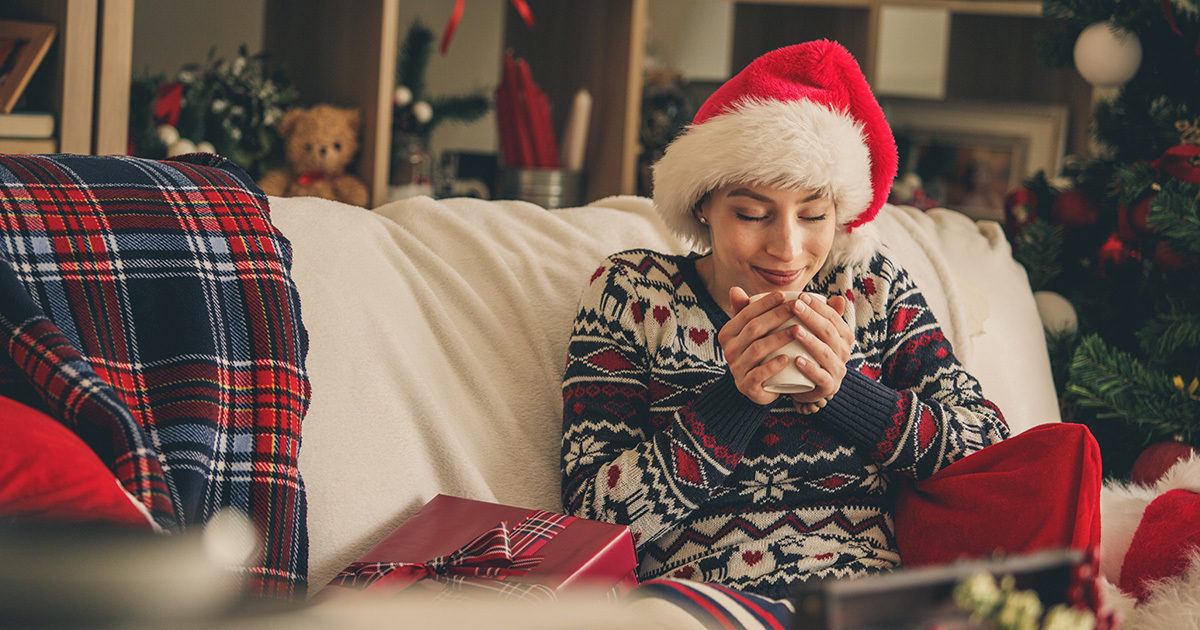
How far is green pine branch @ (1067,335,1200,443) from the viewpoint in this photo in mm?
1658

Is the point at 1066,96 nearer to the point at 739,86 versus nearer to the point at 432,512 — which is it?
the point at 739,86

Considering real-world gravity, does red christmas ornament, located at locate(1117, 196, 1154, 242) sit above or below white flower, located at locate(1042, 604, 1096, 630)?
above

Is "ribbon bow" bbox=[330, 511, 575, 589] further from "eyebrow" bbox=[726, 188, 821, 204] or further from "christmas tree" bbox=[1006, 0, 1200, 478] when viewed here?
"christmas tree" bbox=[1006, 0, 1200, 478]

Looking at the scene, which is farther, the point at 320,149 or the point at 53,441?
the point at 320,149

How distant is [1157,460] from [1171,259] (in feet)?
1.06

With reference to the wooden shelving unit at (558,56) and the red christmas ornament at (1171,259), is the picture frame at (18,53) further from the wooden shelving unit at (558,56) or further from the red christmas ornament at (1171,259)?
the red christmas ornament at (1171,259)

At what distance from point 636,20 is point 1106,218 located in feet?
3.09

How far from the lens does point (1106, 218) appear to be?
1914mm

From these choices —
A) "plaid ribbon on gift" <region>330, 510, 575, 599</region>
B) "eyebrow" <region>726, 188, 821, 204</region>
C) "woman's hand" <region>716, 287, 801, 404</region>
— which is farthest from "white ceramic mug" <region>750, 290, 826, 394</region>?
"plaid ribbon on gift" <region>330, 510, 575, 599</region>

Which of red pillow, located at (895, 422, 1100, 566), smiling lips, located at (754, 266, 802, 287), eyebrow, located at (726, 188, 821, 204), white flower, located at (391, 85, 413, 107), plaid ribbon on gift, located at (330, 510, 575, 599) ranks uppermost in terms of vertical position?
white flower, located at (391, 85, 413, 107)

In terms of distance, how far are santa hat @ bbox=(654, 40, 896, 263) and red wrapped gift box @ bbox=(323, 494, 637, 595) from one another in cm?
42

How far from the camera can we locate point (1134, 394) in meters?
1.68

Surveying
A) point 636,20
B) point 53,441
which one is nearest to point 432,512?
point 53,441

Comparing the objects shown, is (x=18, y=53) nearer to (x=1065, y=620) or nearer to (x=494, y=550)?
(x=494, y=550)
